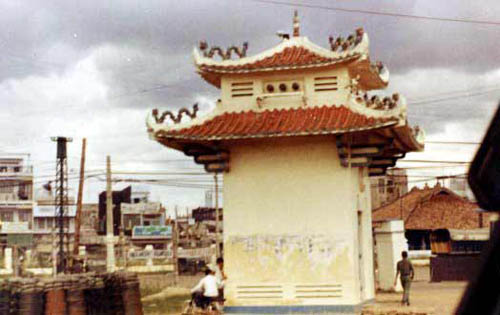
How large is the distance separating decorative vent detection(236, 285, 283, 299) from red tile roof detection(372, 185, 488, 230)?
25884mm

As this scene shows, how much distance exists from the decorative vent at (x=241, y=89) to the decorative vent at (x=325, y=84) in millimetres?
1416

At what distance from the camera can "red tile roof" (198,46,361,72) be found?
16.1 m

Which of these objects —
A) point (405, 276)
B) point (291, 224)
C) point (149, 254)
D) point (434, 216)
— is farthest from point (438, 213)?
point (291, 224)

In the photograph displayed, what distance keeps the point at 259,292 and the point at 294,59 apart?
4788mm

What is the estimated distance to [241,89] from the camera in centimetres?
1702

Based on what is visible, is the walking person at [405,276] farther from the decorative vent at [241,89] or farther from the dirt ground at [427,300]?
the decorative vent at [241,89]

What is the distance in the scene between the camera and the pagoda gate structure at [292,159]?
51.6 ft

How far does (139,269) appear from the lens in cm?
5203

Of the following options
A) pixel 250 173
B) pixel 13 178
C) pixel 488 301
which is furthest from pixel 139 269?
pixel 488 301

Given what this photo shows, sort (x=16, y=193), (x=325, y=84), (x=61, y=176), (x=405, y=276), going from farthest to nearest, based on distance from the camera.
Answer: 1. (x=16, y=193)
2. (x=61, y=176)
3. (x=405, y=276)
4. (x=325, y=84)

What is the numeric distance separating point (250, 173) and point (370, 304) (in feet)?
12.1

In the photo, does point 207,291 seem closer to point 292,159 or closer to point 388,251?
point 292,159

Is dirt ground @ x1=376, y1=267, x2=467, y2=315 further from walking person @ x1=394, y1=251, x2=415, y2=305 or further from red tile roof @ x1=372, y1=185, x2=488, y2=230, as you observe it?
red tile roof @ x1=372, y1=185, x2=488, y2=230

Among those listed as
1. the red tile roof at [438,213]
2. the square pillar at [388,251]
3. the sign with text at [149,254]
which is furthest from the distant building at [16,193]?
the square pillar at [388,251]
